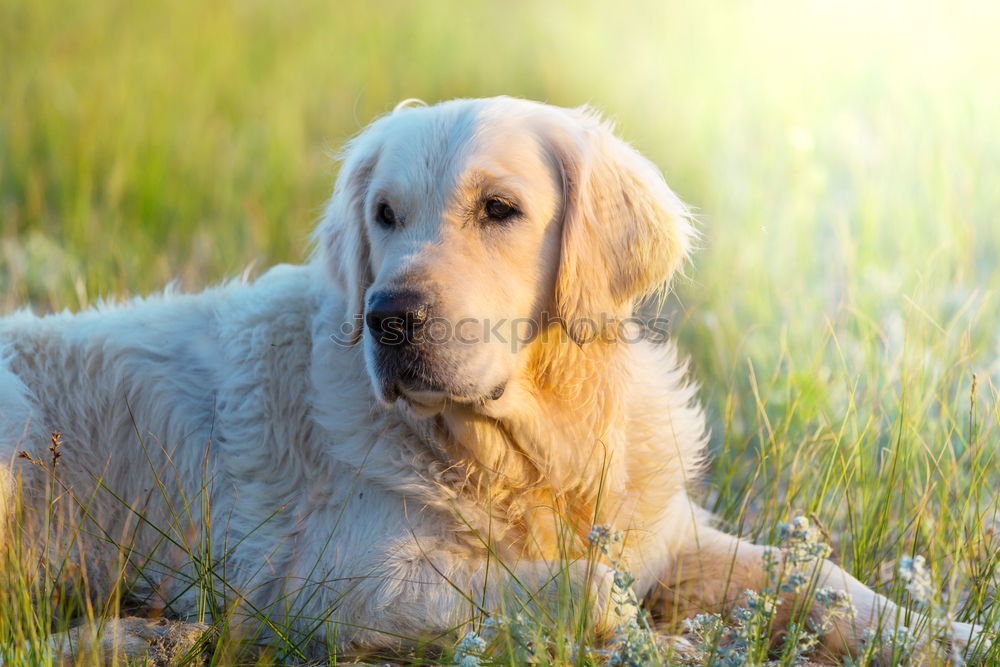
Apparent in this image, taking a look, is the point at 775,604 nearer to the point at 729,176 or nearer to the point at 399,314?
the point at 399,314

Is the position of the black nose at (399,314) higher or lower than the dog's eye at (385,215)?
lower

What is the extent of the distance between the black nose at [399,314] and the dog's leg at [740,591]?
0.97 meters

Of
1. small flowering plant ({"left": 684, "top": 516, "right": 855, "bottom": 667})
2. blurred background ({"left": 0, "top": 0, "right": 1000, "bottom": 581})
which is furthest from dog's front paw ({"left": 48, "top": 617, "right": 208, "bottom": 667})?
blurred background ({"left": 0, "top": 0, "right": 1000, "bottom": 581})

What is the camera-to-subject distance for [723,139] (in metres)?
6.91

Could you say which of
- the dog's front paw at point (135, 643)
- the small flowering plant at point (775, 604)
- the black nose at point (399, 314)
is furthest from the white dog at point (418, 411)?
the small flowering plant at point (775, 604)

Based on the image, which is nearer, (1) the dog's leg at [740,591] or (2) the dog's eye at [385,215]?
(1) the dog's leg at [740,591]

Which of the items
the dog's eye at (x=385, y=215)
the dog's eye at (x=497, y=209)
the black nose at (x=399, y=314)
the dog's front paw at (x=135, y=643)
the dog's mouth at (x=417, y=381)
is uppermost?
the dog's eye at (x=497, y=209)

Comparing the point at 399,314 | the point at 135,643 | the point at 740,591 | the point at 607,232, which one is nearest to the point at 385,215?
the point at 399,314

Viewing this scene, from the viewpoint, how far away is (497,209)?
286 cm

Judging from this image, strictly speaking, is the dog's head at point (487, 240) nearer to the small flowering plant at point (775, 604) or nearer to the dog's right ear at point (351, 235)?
the dog's right ear at point (351, 235)

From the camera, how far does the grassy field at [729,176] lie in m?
3.46

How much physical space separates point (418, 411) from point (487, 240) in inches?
20.9

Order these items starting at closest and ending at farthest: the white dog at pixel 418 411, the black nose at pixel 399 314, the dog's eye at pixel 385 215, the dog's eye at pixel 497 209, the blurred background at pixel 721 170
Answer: the black nose at pixel 399 314 → the white dog at pixel 418 411 → the dog's eye at pixel 497 209 → the dog's eye at pixel 385 215 → the blurred background at pixel 721 170

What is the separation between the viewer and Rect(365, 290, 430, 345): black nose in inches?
103
